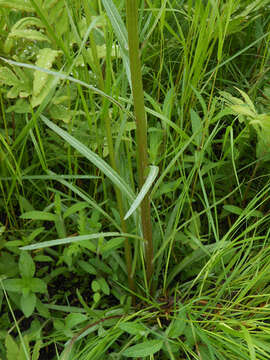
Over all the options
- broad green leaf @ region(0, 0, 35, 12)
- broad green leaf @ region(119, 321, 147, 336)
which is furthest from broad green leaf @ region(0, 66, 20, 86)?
broad green leaf @ region(119, 321, 147, 336)

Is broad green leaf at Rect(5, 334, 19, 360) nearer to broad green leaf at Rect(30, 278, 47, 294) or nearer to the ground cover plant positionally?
the ground cover plant

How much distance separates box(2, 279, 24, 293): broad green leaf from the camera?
79 cm

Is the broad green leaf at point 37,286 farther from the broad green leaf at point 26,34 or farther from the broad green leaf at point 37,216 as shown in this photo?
the broad green leaf at point 26,34

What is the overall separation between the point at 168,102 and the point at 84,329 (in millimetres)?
498

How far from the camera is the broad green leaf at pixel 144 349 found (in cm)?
67

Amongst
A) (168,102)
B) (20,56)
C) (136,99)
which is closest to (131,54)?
(136,99)

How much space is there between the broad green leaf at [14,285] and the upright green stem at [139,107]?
0.87ft

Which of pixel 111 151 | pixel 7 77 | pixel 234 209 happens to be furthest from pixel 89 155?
pixel 234 209

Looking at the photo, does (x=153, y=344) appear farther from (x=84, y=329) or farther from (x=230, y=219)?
(x=230, y=219)

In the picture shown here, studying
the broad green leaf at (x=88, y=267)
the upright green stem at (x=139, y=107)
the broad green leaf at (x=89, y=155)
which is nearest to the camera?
the upright green stem at (x=139, y=107)

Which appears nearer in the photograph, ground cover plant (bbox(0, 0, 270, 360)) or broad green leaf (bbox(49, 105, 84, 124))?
ground cover plant (bbox(0, 0, 270, 360))

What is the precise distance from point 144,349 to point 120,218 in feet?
0.84

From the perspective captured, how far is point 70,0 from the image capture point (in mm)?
848

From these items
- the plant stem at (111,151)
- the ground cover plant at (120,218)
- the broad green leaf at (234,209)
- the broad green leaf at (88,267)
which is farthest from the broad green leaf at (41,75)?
the broad green leaf at (234,209)
